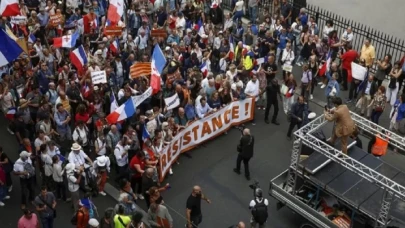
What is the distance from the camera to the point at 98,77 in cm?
1634

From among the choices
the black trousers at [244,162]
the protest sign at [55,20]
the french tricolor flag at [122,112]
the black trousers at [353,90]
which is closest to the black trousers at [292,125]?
the black trousers at [244,162]

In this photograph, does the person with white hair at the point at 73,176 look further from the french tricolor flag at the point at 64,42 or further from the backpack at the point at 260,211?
the french tricolor flag at the point at 64,42

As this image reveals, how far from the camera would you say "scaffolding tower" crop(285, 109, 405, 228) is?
11.6 m

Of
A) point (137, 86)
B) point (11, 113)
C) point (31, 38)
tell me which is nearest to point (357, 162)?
point (137, 86)

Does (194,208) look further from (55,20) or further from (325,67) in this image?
(55,20)

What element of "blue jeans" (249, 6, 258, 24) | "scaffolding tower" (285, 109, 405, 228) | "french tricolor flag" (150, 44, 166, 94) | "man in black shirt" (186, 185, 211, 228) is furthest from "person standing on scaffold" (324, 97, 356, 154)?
"blue jeans" (249, 6, 258, 24)

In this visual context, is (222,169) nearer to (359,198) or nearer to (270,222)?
(270,222)

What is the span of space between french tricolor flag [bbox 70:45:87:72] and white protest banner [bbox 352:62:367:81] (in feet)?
27.1

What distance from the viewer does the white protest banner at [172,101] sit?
15.7 m

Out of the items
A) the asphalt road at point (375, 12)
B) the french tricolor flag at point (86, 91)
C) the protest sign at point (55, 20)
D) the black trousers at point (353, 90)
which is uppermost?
the protest sign at point (55, 20)

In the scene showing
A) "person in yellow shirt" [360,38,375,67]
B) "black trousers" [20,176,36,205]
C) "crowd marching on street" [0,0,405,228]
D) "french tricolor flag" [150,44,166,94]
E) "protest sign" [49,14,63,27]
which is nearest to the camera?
"crowd marching on street" [0,0,405,228]

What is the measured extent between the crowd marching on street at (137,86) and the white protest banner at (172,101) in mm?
43

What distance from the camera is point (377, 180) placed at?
1165cm

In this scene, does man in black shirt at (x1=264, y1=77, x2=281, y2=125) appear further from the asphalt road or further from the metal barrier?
the asphalt road
